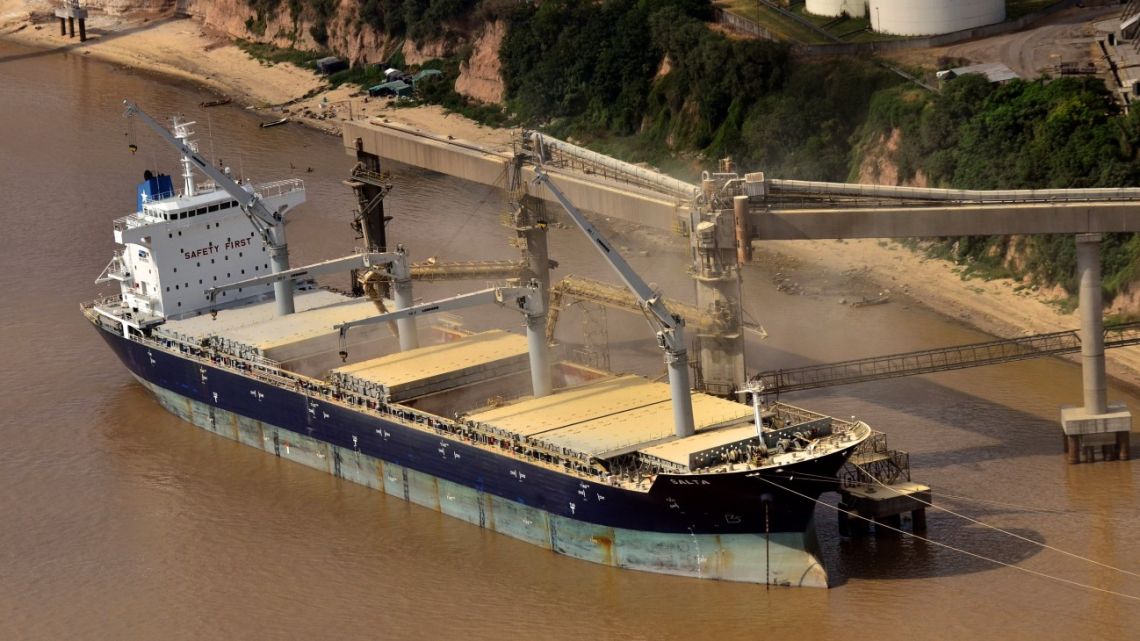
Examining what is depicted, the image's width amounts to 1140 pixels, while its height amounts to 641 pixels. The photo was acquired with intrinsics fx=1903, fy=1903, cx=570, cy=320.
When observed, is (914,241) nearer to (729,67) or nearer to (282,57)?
(729,67)

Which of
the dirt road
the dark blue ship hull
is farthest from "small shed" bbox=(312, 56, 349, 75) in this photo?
the dark blue ship hull

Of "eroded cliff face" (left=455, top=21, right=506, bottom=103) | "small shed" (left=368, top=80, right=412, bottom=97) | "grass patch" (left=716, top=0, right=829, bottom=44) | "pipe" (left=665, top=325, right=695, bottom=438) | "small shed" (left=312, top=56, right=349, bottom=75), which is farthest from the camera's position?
"small shed" (left=312, top=56, right=349, bottom=75)

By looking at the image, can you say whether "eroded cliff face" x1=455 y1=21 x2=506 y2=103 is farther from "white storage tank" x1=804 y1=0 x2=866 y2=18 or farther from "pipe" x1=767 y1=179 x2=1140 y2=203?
"pipe" x1=767 y1=179 x2=1140 y2=203

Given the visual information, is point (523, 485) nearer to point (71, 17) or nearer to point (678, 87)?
point (678, 87)

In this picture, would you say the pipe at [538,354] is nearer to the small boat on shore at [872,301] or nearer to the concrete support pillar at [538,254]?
the concrete support pillar at [538,254]

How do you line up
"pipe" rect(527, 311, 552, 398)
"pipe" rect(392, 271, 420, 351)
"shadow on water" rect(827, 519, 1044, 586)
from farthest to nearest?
"pipe" rect(392, 271, 420, 351), "pipe" rect(527, 311, 552, 398), "shadow on water" rect(827, 519, 1044, 586)
